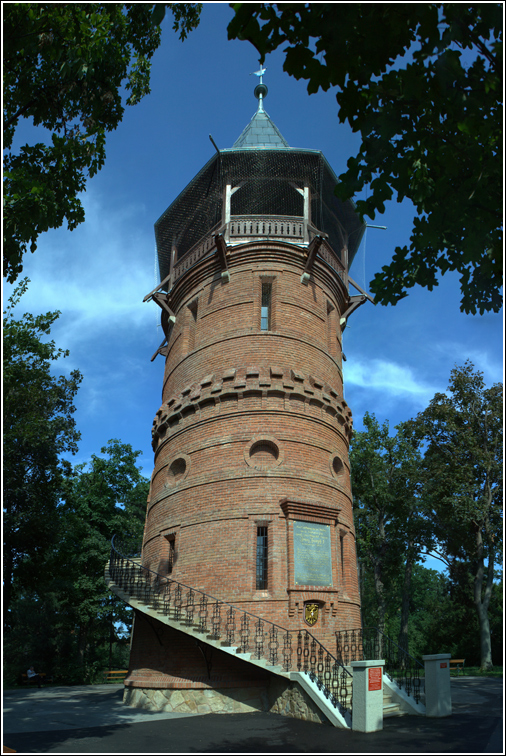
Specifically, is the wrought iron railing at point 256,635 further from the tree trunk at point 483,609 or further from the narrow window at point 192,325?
the tree trunk at point 483,609

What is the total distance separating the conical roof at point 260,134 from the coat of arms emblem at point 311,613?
17546 millimetres

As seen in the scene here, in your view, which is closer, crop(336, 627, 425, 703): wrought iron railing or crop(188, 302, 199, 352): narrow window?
crop(336, 627, 425, 703): wrought iron railing

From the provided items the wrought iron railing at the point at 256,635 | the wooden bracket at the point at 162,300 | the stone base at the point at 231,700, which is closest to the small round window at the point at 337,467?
the wrought iron railing at the point at 256,635

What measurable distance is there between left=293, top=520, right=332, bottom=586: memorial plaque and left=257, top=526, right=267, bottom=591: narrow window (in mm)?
819

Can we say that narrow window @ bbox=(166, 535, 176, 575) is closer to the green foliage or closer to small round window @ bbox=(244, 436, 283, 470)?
small round window @ bbox=(244, 436, 283, 470)

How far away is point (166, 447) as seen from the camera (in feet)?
56.6

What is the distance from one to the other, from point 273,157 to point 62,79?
9983 mm

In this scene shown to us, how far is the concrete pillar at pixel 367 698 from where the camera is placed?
969 cm

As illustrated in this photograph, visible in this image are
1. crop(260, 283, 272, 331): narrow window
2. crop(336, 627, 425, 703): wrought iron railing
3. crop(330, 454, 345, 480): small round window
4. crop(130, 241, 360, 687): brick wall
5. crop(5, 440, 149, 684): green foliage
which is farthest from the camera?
crop(5, 440, 149, 684): green foliage

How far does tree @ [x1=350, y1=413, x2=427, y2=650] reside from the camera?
29.1m

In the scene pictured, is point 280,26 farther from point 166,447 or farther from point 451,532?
point 451,532

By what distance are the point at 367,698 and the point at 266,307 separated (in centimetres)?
1148

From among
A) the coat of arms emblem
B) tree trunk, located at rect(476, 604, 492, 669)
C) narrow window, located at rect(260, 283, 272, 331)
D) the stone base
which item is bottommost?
tree trunk, located at rect(476, 604, 492, 669)

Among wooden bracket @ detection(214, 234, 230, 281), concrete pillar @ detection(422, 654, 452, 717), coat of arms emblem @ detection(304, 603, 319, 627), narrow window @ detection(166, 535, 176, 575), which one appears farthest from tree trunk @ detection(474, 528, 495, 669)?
wooden bracket @ detection(214, 234, 230, 281)
